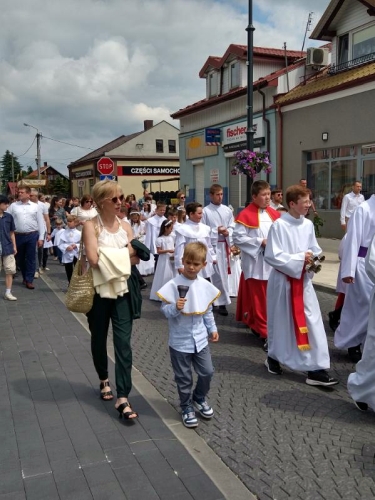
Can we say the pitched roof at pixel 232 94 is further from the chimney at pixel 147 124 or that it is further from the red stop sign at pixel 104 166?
the chimney at pixel 147 124

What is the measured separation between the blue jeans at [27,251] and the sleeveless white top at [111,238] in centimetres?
692

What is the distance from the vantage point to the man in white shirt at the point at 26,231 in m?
10.6

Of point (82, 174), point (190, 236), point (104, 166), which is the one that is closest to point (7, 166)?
point (82, 174)

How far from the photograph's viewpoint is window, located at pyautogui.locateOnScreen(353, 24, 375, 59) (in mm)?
17130

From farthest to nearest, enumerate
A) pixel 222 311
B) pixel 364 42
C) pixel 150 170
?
pixel 150 170 → pixel 364 42 → pixel 222 311

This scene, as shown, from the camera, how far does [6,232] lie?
29.8ft

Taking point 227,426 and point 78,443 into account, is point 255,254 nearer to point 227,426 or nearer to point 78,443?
point 227,426

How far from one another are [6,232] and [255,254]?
15.6 feet

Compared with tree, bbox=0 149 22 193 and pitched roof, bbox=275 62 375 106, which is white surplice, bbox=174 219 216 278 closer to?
pitched roof, bbox=275 62 375 106

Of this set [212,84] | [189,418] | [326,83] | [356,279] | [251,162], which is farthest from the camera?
[212,84]

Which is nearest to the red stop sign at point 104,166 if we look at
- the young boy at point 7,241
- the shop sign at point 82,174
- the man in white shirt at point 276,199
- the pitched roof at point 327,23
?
the young boy at point 7,241

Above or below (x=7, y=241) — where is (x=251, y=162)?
above

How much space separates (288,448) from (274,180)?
17.1 meters

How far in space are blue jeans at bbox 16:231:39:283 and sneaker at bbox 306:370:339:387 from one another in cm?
725
